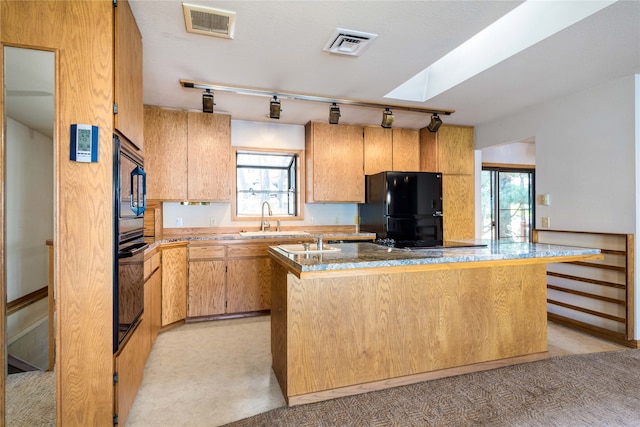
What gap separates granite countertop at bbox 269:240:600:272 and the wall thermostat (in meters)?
1.13

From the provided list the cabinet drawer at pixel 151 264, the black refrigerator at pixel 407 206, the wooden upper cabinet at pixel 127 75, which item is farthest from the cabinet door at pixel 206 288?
the black refrigerator at pixel 407 206

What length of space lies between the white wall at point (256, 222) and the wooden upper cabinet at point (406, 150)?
876 mm

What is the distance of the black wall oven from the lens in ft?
5.42

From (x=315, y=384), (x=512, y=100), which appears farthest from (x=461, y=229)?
(x=315, y=384)

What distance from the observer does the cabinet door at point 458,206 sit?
443cm

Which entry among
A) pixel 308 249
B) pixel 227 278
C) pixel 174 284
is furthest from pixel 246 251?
pixel 308 249

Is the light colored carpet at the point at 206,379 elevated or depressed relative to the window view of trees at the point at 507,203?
depressed

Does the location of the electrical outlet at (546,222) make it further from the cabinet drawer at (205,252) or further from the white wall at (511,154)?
the cabinet drawer at (205,252)

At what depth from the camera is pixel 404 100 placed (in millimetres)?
3418

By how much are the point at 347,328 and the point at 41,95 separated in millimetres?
2022

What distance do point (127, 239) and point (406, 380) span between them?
6.44 ft

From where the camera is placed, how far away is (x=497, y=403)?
1.96 m

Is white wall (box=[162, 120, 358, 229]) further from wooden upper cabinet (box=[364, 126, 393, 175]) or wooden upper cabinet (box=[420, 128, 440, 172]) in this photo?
wooden upper cabinet (box=[420, 128, 440, 172])

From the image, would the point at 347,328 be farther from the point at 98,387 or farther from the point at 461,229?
the point at 461,229
